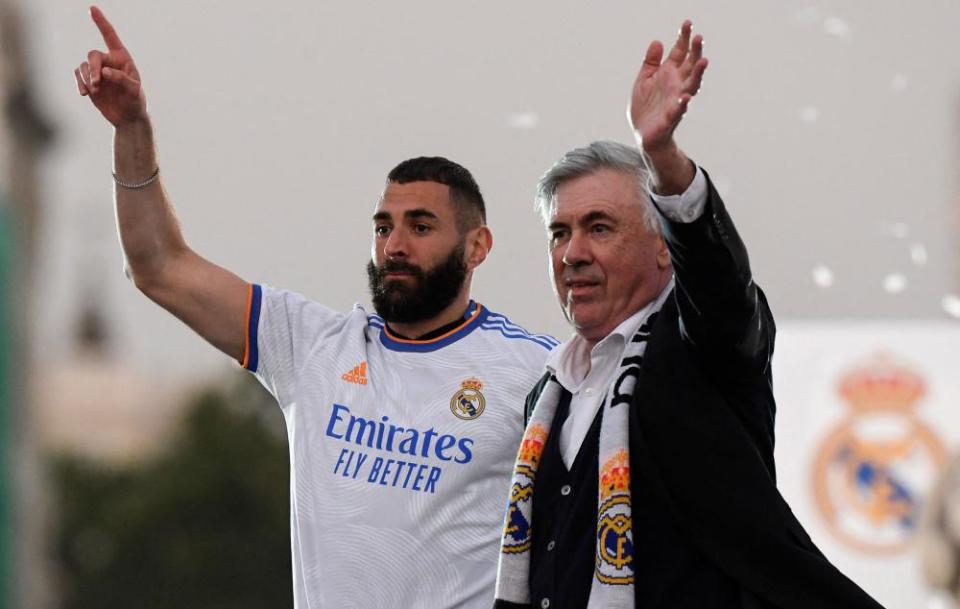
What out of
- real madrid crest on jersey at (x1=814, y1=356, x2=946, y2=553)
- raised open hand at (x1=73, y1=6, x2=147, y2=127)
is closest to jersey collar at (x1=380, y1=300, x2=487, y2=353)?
raised open hand at (x1=73, y1=6, x2=147, y2=127)

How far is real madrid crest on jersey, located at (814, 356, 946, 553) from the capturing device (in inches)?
439

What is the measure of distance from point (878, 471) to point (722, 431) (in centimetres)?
861

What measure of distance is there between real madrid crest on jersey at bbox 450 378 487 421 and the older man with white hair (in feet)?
3.16

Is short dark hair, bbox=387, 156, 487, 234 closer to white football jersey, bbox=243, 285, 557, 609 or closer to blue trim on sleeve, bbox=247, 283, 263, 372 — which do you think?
white football jersey, bbox=243, 285, 557, 609

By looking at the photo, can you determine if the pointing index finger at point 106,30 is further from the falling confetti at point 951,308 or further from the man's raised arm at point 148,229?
the falling confetti at point 951,308

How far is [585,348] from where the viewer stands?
11.7 ft

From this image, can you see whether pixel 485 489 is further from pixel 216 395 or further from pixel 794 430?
pixel 216 395

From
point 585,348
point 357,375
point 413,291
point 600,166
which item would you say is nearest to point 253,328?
point 357,375

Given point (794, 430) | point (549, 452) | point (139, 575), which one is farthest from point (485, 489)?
point (139, 575)

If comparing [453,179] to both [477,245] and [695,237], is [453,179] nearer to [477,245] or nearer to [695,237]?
[477,245]

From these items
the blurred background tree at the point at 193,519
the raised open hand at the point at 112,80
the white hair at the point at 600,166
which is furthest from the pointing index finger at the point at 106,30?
the blurred background tree at the point at 193,519

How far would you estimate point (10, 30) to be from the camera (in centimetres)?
4841

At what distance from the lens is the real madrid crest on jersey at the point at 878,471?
11.1 metres

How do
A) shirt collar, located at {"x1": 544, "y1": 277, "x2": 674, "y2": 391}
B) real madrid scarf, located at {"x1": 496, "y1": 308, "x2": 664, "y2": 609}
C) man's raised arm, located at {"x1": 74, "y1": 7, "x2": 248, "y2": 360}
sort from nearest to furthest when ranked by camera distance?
real madrid scarf, located at {"x1": 496, "y1": 308, "x2": 664, "y2": 609} < shirt collar, located at {"x1": 544, "y1": 277, "x2": 674, "y2": 391} < man's raised arm, located at {"x1": 74, "y1": 7, "x2": 248, "y2": 360}
